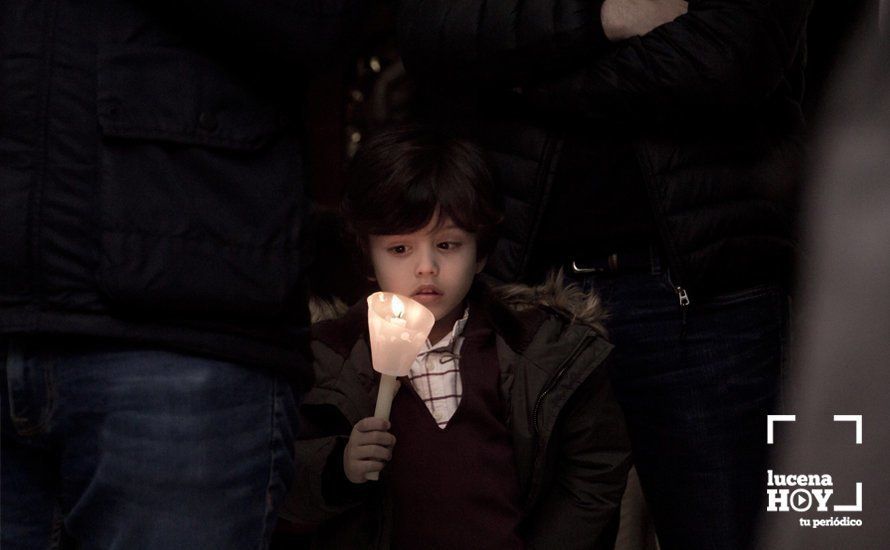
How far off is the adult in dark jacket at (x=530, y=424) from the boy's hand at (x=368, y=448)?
68mm

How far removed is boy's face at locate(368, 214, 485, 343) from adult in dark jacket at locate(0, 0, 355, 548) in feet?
2.36

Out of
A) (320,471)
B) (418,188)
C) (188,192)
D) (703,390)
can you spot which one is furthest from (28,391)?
(703,390)

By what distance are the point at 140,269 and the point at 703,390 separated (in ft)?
3.59

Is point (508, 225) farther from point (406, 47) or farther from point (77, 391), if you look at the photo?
point (77, 391)

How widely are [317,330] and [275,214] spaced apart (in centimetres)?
88

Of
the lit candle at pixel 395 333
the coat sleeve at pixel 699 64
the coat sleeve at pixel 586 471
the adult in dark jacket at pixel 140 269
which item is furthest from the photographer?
the coat sleeve at pixel 586 471

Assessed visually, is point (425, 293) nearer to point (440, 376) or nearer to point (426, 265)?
point (426, 265)

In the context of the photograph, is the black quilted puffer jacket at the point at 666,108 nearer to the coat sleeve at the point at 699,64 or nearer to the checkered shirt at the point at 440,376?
the coat sleeve at the point at 699,64

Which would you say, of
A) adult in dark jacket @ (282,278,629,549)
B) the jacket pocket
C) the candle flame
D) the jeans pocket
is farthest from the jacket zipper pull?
the jeans pocket

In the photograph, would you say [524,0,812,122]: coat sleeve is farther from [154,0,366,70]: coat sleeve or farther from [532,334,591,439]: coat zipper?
[154,0,366,70]: coat sleeve

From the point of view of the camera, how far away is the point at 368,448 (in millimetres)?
1617

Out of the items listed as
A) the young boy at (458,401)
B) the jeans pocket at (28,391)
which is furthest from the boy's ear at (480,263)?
the jeans pocket at (28,391)

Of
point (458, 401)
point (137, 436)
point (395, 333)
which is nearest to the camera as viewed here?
point (137, 436)

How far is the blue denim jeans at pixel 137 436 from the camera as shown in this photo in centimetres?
98
